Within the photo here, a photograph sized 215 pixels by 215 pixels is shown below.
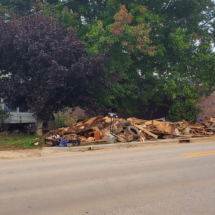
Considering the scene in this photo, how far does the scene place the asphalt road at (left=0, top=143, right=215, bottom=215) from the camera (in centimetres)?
542

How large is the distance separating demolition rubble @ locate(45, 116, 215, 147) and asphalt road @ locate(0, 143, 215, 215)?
4.83m

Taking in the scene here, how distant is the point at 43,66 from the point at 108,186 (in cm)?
1119

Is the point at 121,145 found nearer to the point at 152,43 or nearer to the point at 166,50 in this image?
the point at 152,43

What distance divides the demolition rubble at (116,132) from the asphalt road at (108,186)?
4.83m

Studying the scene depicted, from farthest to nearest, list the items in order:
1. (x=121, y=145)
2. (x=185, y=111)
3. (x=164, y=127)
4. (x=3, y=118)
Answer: (x=185, y=111)
(x=3, y=118)
(x=164, y=127)
(x=121, y=145)

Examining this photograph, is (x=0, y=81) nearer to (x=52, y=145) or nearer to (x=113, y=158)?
(x=52, y=145)

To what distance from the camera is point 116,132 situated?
55.3 ft

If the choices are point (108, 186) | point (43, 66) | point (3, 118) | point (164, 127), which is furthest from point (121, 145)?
point (3, 118)

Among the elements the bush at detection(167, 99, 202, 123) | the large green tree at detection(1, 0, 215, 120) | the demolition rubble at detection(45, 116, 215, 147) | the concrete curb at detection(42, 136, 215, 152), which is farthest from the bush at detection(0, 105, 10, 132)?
the bush at detection(167, 99, 202, 123)

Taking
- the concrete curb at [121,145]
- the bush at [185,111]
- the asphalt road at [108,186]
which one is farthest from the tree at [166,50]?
the asphalt road at [108,186]

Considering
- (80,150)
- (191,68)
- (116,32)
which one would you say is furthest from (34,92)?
(191,68)

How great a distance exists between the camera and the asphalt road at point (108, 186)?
5418 millimetres

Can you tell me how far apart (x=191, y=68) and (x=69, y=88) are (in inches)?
407

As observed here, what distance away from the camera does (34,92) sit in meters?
16.5
